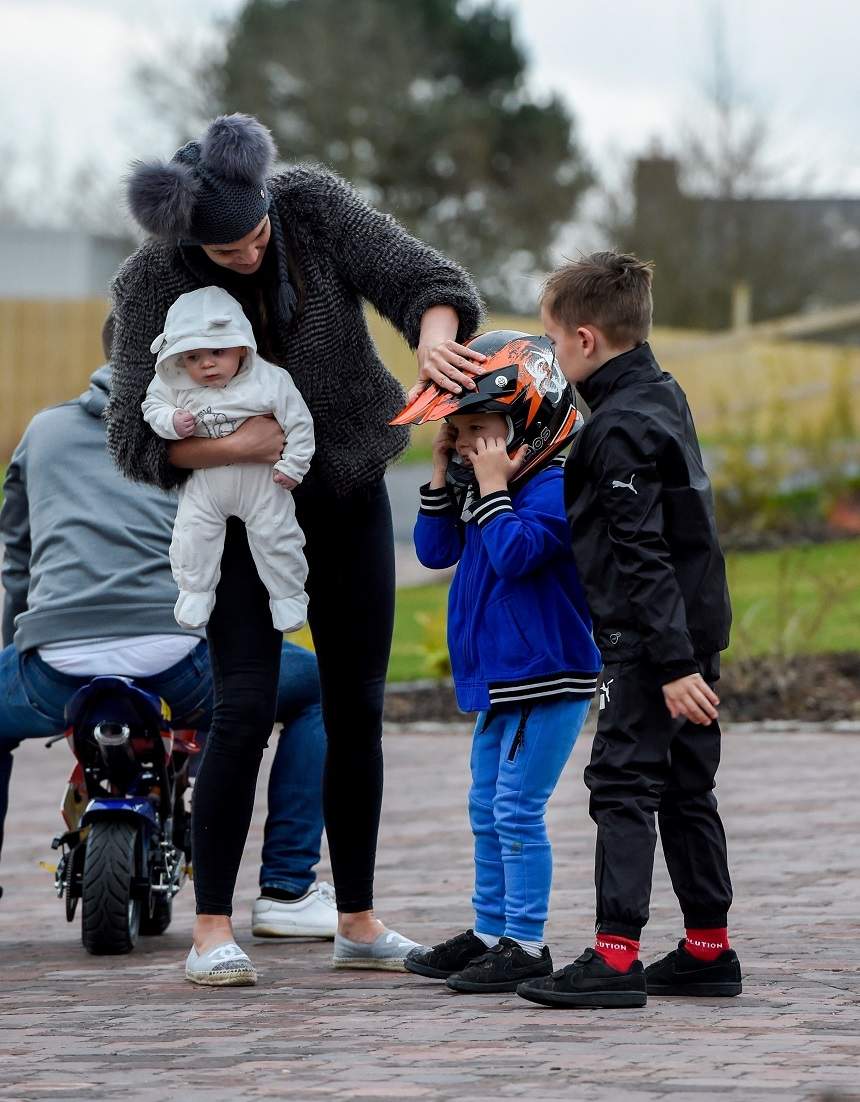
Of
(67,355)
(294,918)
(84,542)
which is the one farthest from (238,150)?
(67,355)

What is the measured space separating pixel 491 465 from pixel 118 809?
4.88 feet

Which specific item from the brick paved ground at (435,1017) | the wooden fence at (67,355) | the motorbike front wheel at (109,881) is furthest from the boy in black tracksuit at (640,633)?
the wooden fence at (67,355)

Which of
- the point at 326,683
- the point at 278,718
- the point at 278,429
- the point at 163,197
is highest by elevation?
the point at 163,197

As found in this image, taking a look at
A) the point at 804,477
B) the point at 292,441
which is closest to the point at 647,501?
the point at 292,441

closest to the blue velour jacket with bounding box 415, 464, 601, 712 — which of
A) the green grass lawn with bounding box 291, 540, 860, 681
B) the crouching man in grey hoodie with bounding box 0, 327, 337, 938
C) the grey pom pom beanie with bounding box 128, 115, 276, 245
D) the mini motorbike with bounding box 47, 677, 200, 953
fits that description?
the grey pom pom beanie with bounding box 128, 115, 276, 245

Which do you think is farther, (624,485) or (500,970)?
(500,970)

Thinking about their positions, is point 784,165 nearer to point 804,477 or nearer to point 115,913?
point 804,477

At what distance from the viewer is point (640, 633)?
3.90m

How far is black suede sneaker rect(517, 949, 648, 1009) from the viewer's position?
12.7 ft

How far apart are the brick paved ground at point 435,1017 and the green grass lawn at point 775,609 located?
3.64 meters

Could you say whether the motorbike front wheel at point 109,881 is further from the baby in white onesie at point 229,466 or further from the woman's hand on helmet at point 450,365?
the woman's hand on helmet at point 450,365

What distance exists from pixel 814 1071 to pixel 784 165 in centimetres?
3766

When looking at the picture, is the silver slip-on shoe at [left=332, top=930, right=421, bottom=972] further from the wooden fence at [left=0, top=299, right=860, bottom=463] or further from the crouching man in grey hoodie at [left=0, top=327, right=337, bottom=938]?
the wooden fence at [left=0, top=299, right=860, bottom=463]

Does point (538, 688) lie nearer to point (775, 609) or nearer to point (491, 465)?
point (491, 465)
